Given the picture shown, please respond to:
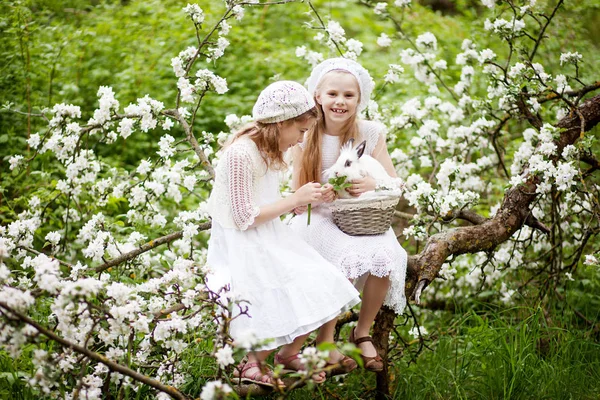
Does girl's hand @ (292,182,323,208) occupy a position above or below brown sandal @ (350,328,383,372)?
above

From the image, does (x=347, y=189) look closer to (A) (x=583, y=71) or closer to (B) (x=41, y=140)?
(B) (x=41, y=140)

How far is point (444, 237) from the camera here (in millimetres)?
3471

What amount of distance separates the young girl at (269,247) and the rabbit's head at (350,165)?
7.4 inches

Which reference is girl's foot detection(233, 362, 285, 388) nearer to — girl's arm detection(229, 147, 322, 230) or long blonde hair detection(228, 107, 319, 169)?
girl's arm detection(229, 147, 322, 230)

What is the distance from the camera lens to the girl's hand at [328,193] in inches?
117

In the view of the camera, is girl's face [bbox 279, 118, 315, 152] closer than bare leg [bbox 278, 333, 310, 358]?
No

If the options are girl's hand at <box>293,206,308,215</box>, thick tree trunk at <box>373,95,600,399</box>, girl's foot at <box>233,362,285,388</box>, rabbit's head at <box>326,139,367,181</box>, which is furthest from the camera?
girl's hand at <box>293,206,308,215</box>

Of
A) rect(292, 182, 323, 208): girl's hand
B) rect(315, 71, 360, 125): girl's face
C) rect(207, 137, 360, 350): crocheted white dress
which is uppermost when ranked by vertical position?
rect(315, 71, 360, 125): girl's face

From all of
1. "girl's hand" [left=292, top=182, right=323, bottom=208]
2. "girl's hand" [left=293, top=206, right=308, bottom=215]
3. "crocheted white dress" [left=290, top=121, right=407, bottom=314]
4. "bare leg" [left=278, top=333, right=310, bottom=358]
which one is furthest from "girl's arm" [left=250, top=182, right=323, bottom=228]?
"bare leg" [left=278, top=333, right=310, bottom=358]

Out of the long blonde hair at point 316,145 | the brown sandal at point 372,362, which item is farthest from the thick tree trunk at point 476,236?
the long blonde hair at point 316,145

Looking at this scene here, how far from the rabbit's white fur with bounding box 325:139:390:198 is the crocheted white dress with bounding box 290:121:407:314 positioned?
218 mm

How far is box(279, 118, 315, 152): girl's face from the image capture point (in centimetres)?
300

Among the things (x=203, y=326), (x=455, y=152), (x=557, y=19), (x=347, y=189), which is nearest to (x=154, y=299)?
(x=203, y=326)

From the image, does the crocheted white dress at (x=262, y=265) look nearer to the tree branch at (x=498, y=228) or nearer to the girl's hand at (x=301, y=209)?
the girl's hand at (x=301, y=209)
